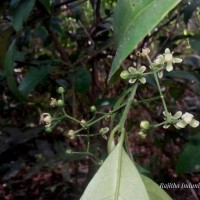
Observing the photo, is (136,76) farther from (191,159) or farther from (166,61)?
(191,159)

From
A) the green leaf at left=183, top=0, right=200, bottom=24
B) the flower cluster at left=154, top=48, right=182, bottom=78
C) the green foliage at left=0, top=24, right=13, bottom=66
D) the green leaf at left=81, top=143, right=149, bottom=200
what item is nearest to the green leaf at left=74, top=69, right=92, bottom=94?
the green foliage at left=0, top=24, right=13, bottom=66

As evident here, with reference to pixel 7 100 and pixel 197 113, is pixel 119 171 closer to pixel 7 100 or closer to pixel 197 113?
pixel 197 113

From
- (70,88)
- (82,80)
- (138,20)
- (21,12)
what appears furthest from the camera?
(70,88)

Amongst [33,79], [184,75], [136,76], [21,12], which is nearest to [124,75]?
[136,76]

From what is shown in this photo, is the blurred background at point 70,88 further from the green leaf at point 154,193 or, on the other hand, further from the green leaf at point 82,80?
the green leaf at point 154,193

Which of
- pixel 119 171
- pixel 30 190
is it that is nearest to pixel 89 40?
pixel 30 190

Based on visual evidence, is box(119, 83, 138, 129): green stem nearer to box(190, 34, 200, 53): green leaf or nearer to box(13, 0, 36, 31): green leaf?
box(13, 0, 36, 31): green leaf
